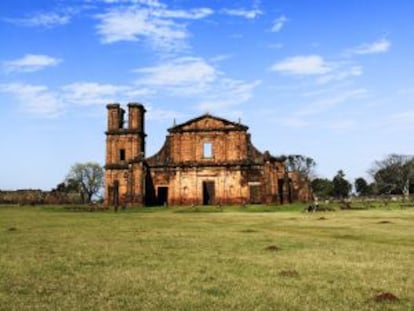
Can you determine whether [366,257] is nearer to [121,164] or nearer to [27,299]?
[27,299]

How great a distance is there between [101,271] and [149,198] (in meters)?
47.4

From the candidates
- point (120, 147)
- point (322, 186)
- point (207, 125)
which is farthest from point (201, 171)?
point (322, 186)

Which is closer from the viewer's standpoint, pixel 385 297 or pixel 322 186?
pixel 385 297

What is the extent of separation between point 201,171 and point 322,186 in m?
56.9

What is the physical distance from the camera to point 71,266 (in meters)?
11.1

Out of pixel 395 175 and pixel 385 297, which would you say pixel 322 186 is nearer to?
pixel 395 175

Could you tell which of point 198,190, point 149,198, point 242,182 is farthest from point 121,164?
point 242,182

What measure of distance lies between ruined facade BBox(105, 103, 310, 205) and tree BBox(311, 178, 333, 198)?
50.0 metres

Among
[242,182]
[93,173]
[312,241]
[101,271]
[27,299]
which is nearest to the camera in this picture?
[27,299]

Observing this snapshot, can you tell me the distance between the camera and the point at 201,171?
5722cm

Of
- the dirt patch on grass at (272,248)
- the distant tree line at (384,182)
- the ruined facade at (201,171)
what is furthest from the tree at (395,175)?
the dirt patch on grass at (272,248)

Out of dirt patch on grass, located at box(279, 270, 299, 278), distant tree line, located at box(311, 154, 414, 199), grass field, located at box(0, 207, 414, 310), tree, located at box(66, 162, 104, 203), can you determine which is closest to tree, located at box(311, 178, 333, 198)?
distant tree line, located at box(311, 154, 414, 199)

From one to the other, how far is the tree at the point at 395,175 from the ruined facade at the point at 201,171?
153ft

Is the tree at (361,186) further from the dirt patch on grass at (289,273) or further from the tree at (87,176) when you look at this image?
the dirt patch on grass at (289,273)
